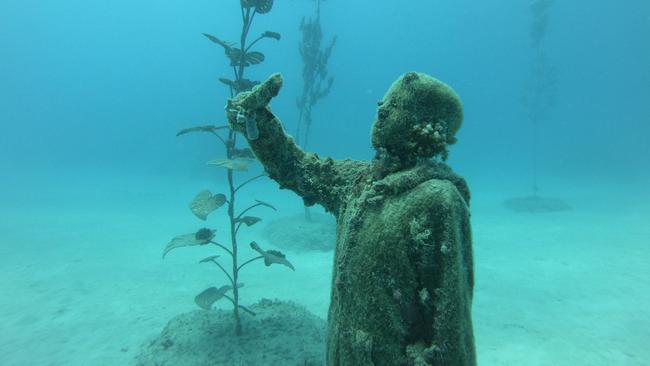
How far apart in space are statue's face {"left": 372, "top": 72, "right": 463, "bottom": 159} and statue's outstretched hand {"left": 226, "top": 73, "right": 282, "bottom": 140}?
2.24 feet

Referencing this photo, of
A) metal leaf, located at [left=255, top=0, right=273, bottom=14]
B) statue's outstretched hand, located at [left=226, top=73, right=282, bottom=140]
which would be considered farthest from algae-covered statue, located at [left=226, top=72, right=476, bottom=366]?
metal leaf, located at [left=255, top=0, right=273, bottom=14]

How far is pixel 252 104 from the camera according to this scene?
2.21 metres

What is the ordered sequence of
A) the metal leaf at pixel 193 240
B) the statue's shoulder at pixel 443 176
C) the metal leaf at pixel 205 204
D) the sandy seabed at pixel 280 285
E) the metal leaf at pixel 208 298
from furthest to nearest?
the sandy seabed at pixel 280 285 < the metal leaf at pixel 208 298 < the metal leaf at pixel 193 240 < the metal leaf at pixel 205 204 < the statue's shoulder at pixel 443 176

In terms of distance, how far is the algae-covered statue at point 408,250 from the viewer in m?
1.62

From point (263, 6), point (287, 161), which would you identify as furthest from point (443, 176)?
point (263, 6)

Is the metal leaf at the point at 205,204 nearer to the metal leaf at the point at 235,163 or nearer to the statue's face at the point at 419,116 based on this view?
the metal leaf at the point at 235,163

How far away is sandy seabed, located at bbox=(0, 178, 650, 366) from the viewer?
5.02 metres

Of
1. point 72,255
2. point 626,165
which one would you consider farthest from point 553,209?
point 626,165

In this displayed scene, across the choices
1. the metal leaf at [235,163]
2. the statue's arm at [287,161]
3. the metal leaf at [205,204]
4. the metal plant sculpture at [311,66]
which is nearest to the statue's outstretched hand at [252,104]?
the statue's arm at [287,161]

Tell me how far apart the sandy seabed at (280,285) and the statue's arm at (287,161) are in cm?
350

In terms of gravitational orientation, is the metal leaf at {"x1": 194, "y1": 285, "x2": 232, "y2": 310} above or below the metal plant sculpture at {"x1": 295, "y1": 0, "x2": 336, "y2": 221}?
below

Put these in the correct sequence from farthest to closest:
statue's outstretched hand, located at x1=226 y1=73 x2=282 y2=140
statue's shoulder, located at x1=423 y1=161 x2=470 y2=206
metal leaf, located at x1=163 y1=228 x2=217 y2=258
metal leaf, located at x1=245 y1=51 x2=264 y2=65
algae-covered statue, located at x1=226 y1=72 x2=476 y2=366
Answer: metal leaf, located at x1=245 y1=51 x2=264 y2=65, metal leaf, located at x1=163 y1=228 x2=217 y2=258, statue's outstretched hand, located at x1=226 y1=73 x2=282 y2=140, statue's shoulder, located at x1=423 y1=161 x2=470 y2=206, algae-covered statue, located at x1=226 y1=72 x2=476 y2=366

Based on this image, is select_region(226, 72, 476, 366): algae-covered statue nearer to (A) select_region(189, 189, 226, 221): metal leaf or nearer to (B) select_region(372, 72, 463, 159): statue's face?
(B) select_region(372, 72, 463, 159): statue's face

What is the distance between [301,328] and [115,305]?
409 centimetres
